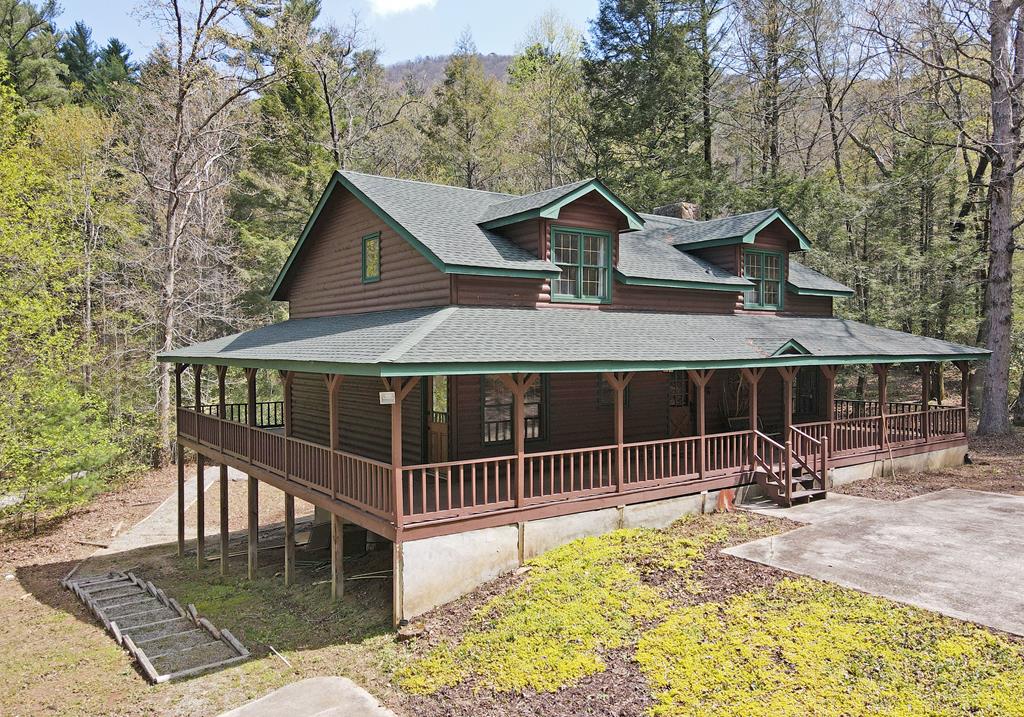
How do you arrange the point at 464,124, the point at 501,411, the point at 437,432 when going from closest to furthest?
the point at 437,432
the point at 501,411
the point at 464,124

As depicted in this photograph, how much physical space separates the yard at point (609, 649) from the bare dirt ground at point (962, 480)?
14.2 ft

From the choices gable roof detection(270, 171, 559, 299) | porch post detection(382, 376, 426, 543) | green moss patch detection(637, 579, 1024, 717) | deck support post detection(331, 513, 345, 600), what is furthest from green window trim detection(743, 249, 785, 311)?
deck support post detection(331, 513, 345, 600)

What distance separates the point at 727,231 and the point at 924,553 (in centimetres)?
1078

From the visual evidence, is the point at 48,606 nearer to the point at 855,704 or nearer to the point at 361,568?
the point at 361,568

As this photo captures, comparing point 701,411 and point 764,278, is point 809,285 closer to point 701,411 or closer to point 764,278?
point 764,278

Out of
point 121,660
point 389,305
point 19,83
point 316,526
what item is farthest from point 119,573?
point 19,83

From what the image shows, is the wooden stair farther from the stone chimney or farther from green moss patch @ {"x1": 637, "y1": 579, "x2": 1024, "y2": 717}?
the stone chimney

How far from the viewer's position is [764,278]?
65.7 feet

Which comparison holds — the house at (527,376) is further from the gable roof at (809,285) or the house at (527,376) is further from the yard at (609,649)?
the yard at (609,649)

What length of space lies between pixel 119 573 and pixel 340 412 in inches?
276

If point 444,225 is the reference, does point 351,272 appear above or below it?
below

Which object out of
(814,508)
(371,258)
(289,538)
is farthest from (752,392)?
(289,538)

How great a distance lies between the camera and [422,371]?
32.5ft

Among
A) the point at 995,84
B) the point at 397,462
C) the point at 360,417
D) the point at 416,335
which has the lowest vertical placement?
the point at 360,417
